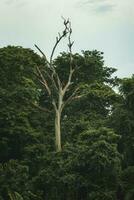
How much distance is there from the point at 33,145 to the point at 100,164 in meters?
6.40

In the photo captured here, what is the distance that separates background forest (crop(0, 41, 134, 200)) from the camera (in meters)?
28.3

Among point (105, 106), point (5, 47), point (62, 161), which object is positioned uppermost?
point (5, 47)

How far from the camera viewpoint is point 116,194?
29.2 m

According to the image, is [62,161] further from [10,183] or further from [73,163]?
[10,183]

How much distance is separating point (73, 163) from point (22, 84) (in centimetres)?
968

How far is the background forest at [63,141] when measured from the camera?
1114 inches

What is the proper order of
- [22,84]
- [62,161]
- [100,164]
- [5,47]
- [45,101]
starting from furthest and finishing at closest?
1. [45,101]
2. [5,47]
3. [22,84]
4. [62,161]
5. [100,164]

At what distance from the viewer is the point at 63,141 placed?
37.2 m

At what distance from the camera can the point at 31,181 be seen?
29156 mm

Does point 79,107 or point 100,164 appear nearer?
point 100,164

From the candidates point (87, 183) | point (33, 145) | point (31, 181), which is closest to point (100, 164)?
point (87, 183)

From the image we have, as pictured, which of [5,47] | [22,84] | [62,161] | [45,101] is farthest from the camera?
[45,101]

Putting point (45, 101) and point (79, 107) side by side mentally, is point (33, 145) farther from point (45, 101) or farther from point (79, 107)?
point (45, 101)

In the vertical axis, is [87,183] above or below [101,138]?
below
